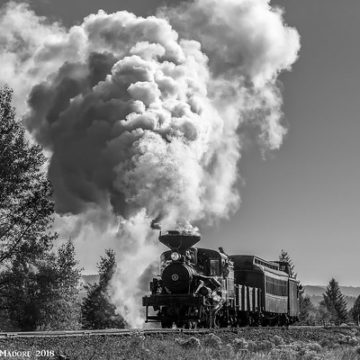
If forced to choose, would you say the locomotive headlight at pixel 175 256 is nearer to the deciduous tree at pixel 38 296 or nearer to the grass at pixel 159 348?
the grass at pixel 159 348

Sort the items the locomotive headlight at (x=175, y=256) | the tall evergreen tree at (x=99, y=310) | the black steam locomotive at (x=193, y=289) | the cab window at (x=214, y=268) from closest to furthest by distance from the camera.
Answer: the black steam locomotive at (x=193, y=289)
the locomotive headlight at (x=175, y=256)
the cab window at (x=214, y=268)
the tall evergreen tree at (x=99, y=310)

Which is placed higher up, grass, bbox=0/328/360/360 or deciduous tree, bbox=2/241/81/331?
deciduous tree, bbox=2/241/81/331

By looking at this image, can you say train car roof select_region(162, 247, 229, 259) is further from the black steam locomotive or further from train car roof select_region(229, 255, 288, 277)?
train car roof select_region(229, 255, 288, 277)

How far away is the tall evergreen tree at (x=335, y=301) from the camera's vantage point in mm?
88688

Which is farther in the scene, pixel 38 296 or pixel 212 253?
pixel 38 296

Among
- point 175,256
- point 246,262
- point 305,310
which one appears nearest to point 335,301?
point 305,310

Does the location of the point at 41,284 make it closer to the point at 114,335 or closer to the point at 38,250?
the point at 38,250

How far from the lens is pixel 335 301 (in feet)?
300

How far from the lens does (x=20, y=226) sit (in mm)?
30656

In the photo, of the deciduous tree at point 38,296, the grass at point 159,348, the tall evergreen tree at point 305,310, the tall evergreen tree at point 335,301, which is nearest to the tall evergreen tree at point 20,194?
the deciduous tree at point 38,296

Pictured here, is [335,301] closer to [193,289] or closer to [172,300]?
[193,289]

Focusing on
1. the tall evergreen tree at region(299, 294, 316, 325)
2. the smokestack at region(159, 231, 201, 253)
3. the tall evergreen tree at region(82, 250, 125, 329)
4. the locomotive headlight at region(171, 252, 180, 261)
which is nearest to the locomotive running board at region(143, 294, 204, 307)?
the locomotive headlight at region(171, 252, 180, 261)

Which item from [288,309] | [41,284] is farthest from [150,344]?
[288,309]

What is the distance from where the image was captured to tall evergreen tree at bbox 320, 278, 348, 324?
88688 millimetres
